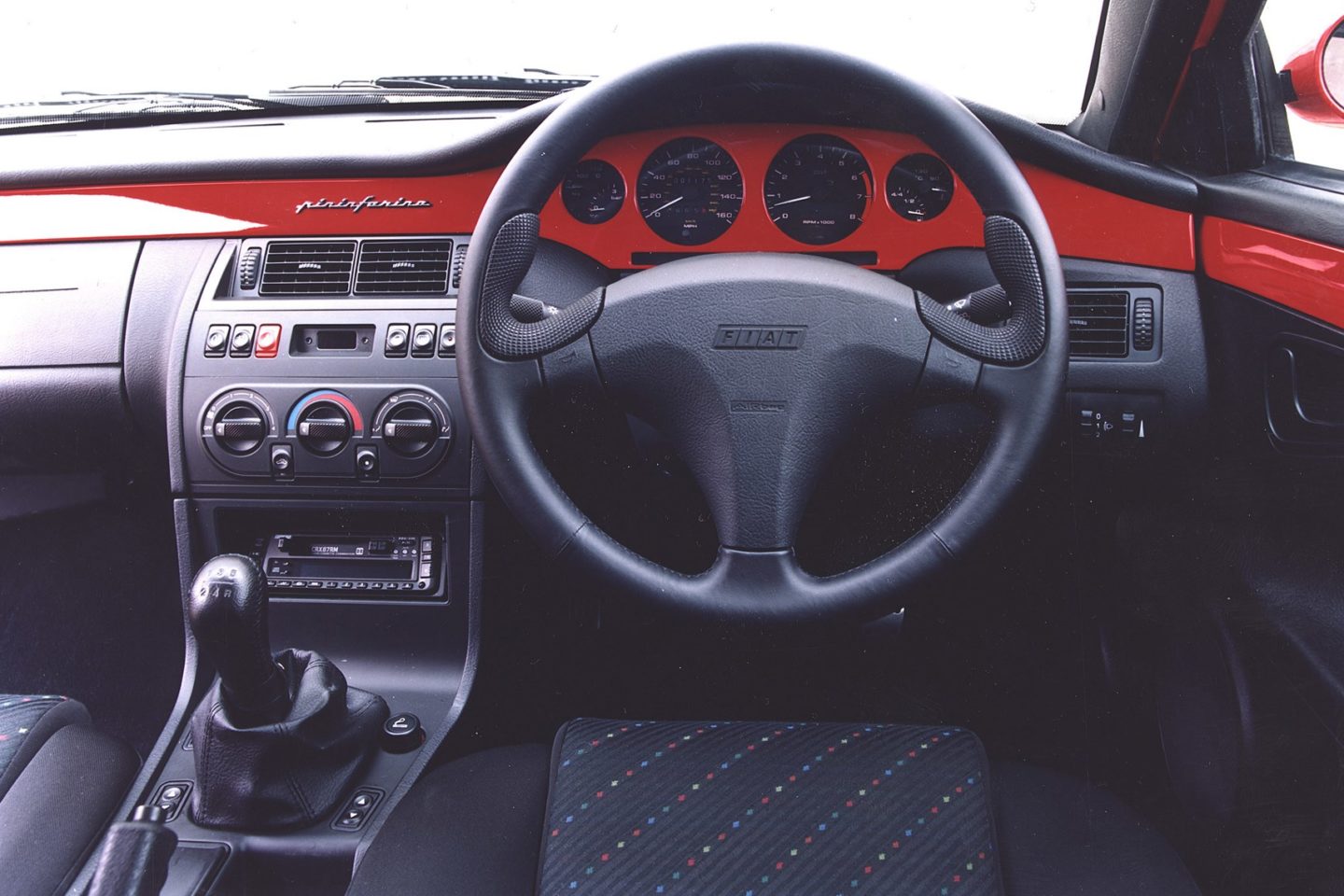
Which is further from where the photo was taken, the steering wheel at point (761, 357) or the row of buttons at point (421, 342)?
the row of buttons at point (421, 342)

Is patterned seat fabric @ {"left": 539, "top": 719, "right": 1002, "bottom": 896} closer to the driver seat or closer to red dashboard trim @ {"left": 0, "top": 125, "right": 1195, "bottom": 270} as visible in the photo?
the driver seat

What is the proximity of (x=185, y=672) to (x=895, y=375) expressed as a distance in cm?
112

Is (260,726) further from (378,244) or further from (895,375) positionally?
(895,375)

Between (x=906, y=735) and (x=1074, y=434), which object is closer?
(x=906, y=735)

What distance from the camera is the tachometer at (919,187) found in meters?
1.45

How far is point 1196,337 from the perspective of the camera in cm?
144

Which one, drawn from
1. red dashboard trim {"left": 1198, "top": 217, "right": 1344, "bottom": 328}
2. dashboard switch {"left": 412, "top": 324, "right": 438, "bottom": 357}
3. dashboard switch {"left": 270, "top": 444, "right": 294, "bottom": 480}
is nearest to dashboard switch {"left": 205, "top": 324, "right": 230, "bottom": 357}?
dashboard switch {"left": 270, "top": 444, "right": 294, "bottom": 480}

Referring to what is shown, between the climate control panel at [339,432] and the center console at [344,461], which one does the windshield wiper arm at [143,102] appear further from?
the climate control panel at [339,432]

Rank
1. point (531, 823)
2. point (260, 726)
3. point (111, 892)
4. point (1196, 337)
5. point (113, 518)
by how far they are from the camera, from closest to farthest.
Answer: point (111, 892)
point (531, 823)
point (260, 726)
point (1196, 337)
point (113, 518)

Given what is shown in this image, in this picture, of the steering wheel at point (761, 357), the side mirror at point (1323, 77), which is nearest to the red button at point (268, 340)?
the steering wheel at point (761, 357)

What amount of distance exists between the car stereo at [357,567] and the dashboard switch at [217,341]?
0.98ft

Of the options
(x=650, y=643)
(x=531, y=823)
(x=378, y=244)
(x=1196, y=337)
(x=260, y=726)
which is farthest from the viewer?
(x=650, y=643)

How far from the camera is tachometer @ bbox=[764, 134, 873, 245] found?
1.46m

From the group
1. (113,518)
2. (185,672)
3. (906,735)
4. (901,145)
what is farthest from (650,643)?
(113,518)
